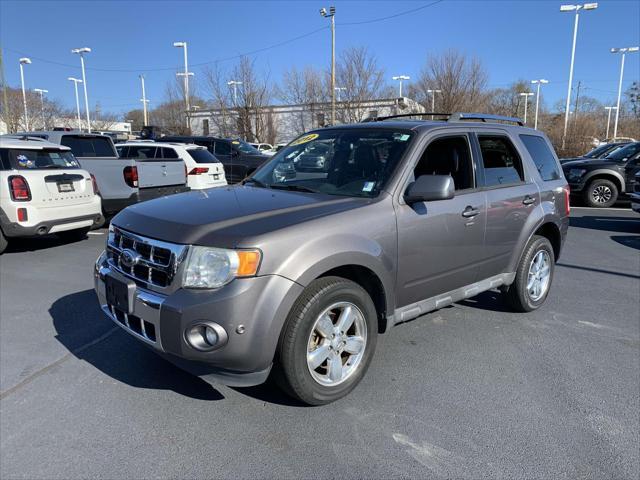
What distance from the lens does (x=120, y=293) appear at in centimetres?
302

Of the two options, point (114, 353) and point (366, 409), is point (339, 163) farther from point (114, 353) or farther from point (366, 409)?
point (114, 353)

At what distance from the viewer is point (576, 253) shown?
7.75 meters

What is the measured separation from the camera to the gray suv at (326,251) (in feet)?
8.73

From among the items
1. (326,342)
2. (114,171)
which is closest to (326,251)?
(326,342)

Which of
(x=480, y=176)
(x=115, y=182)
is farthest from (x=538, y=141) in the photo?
(x=115, y=182)

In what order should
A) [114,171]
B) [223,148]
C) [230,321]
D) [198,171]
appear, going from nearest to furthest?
[230,321]
[114,171]
[198,171]
[223,148]

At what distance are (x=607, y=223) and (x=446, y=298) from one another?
28.5ft

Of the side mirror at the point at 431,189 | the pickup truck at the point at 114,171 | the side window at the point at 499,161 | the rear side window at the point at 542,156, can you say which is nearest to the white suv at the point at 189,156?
the pickup truck at the point at 114,171

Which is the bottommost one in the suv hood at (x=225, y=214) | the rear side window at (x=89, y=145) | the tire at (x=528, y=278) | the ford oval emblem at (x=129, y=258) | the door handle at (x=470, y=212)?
the tire at (x=528, y=278)

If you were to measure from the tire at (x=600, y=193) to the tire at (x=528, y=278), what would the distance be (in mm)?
9475

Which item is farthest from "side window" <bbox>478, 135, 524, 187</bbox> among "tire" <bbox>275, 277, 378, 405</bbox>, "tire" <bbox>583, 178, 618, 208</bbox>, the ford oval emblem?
"tire" <bbox>583, 178, 618, 208</bbox>

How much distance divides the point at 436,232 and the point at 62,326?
3.43 m

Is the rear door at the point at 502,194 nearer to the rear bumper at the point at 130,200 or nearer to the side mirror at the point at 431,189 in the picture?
the side mirror at the point at 431,189

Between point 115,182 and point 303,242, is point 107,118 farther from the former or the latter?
point 303,242
